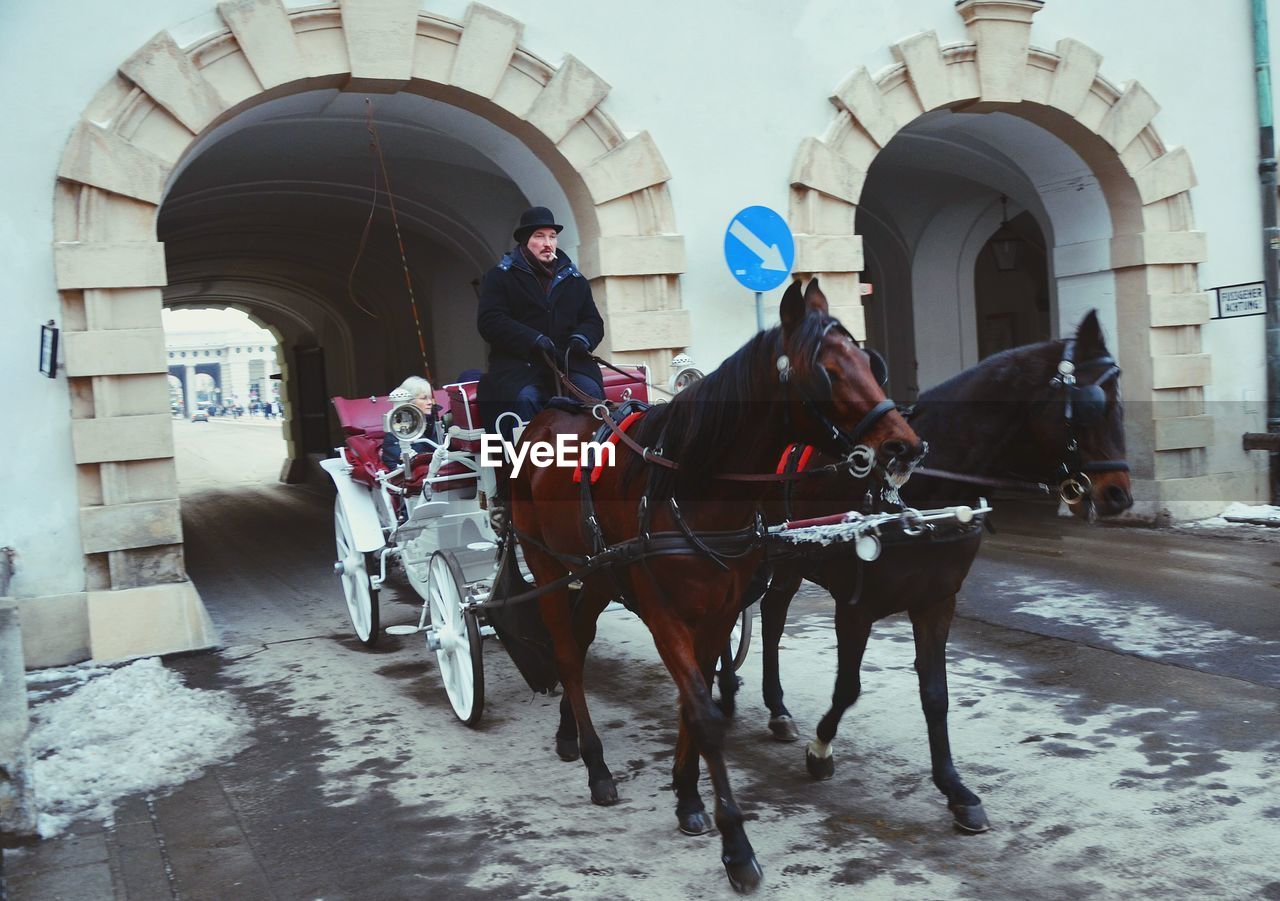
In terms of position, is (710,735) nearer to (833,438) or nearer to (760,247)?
(833,438)

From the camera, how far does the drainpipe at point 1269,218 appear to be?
34.2 feet

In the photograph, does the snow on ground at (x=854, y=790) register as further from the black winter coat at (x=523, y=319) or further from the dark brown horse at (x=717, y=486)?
the black winter coat at (x=523, y=319)

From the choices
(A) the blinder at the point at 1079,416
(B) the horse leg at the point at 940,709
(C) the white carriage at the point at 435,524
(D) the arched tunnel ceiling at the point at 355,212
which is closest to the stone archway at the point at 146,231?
(D) the arched tunnel ceiling at the point at 355,212

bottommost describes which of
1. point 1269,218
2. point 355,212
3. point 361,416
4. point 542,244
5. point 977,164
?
point 361,416

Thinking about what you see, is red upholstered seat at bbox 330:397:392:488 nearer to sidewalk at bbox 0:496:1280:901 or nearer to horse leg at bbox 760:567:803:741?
sidewalk at bbox 0:496:1280:901

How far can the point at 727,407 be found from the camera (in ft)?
11.2

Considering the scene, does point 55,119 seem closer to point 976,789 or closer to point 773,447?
point 773,447

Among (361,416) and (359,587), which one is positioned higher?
(361,416)

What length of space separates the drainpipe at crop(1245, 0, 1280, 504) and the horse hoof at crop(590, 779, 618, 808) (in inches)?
345

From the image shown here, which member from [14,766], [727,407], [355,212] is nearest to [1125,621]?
[727,407]

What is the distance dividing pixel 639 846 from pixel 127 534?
14.2 feet

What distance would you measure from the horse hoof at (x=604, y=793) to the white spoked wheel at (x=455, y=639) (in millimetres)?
996

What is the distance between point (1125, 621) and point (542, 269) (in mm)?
4051

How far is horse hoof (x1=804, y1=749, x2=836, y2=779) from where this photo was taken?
13.8 feet
